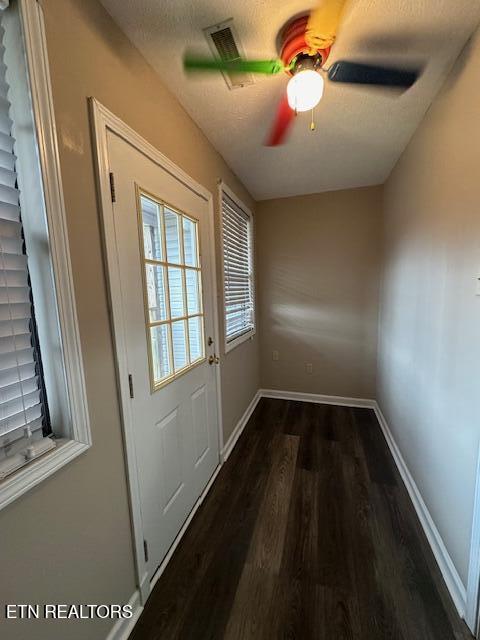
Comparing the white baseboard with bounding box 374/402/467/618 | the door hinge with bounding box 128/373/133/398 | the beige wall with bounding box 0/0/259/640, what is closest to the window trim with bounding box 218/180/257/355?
the beige wall with bounding box 0/0/259/640

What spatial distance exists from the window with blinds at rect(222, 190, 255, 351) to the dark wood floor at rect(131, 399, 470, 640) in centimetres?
113

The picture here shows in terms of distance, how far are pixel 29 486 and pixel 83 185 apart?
0.94 meters

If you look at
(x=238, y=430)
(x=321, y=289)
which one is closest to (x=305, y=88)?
(x=321, y=289)

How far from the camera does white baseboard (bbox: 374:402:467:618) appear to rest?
1.12 m

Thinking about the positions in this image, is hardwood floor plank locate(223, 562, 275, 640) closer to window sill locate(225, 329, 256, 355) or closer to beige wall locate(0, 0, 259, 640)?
beige wall locate(0, 0, 259, 640)

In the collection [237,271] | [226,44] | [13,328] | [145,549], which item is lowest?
[145,549]

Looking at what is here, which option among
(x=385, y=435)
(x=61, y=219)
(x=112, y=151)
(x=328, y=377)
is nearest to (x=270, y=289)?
(x=328, y=377)

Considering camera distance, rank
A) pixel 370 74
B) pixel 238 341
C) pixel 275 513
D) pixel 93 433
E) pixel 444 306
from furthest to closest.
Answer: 1. pixel 238 341
2. pixel 275 513
3. pixel 444 306
4. pixel 370 74
5. pixel 93 433

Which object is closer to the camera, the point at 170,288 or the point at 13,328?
the point at 13,328

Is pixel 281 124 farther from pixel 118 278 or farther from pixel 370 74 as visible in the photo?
pixel 118 278

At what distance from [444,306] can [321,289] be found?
1.69 metres

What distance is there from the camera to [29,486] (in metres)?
0.70

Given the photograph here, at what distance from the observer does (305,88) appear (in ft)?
3.52

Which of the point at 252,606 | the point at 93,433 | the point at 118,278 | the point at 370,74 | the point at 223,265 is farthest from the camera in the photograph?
the point at 223,265
